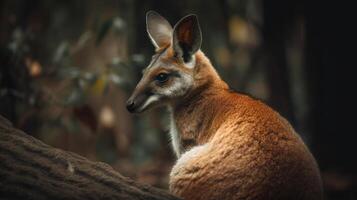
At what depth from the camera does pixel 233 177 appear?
556 cm

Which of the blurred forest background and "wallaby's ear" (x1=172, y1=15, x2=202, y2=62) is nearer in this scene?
"wallaby's ear" (x1=172, y1=15, x2=202, y2=62)

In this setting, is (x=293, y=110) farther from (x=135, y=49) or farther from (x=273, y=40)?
(x=135, y=49)

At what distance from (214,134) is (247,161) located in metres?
1.00

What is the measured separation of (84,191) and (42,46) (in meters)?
9.58

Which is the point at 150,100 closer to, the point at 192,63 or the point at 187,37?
the point at 192,63

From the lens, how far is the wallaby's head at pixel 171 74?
721cm

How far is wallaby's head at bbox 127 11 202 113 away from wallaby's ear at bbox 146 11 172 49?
1.70 feet

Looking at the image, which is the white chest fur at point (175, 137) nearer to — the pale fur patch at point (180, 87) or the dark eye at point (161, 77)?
the pale fur patch at point (180, 87)

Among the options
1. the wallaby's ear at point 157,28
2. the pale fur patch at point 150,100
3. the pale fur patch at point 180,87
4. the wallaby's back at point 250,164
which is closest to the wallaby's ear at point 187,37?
the pale fur patch at point 180,87

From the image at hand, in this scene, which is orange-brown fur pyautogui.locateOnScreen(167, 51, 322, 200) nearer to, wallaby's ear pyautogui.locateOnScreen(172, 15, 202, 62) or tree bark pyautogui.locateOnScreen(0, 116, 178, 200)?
tree bark pyautogui.locateOnScreen(0, 116, 178, 200)

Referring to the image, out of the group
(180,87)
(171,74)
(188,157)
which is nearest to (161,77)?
(171,74)

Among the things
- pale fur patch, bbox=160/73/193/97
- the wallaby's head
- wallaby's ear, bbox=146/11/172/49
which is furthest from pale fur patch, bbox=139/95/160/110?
wallaby's ear, bbox=146/11/172/49

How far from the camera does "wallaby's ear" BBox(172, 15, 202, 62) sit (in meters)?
7.00

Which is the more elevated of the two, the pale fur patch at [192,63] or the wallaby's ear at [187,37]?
the wallaby's ear at [187,37]
